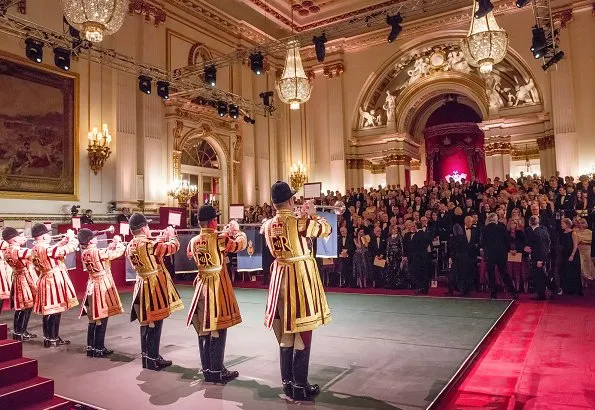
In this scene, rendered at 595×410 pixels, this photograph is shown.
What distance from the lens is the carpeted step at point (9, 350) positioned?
452 centimetres

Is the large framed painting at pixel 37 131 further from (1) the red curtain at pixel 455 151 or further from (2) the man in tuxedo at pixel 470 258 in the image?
(1) the red curtain at pixel 455 151

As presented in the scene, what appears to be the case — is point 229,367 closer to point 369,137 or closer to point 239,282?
point 239,282

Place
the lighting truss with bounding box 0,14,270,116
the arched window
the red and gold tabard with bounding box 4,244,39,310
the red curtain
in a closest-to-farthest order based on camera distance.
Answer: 1. the red and gold tabard with bounding box 4,244,39,310
2. the lighting truss with bounding box 0,14,270,116
3. the arched window
4. the red curtain

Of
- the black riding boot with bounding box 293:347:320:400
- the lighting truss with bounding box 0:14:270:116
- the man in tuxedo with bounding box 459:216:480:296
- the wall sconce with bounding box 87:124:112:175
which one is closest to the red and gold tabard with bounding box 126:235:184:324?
the black riding boot with bounding box 293:347:320:400

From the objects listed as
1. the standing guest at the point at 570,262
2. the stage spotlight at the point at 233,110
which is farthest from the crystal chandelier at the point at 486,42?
the stage spotlight at the point at 233,110

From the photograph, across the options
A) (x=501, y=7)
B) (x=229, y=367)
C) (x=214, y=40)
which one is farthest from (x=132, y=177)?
(x=501, y=7)

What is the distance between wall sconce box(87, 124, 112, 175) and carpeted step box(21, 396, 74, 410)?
926 centimetres

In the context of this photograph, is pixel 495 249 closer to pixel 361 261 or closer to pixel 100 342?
pixel 361 261

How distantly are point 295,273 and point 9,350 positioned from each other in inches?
112

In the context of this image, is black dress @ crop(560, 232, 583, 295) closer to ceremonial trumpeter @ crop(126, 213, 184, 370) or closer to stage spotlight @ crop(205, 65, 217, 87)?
ceremonial trumpeter @ crop(126, 213, 184, 370)

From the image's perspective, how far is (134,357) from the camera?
5.71m

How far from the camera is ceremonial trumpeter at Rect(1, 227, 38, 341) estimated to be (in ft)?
21.4

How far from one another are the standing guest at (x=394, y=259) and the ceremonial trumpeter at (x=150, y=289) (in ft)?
20.8

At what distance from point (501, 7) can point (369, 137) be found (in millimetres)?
6313
